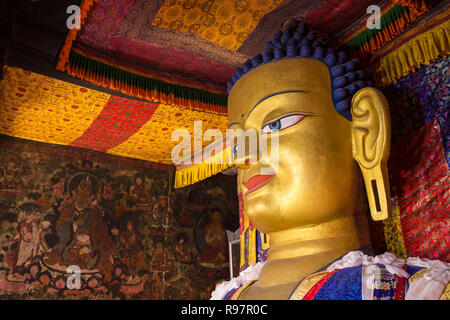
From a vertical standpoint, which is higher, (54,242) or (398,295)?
(54,242)

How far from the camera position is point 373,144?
1.81 m

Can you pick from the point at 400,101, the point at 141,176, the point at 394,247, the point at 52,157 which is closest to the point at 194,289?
the point at 141,176

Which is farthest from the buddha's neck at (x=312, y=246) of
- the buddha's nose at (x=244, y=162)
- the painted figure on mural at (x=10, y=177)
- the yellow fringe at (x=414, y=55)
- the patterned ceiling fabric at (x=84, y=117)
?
the painted figure on mural at (x=10, y=177)

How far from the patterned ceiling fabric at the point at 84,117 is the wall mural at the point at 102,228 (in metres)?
0.34

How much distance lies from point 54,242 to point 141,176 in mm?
1304

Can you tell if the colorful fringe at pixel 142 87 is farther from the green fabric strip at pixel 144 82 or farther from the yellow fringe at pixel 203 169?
the yellow fringe at pixel 203 169

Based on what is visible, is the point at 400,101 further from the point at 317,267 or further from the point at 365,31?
the point at 317,267

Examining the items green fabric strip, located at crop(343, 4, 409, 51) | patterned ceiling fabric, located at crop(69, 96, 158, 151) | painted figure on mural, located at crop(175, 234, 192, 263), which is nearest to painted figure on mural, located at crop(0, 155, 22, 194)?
patterned ceiling fabric, located at crop(69, 96, 158, 151)

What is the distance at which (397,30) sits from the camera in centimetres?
206

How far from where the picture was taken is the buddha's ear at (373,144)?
1.76 metres

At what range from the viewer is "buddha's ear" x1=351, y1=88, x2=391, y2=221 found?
1761 mm

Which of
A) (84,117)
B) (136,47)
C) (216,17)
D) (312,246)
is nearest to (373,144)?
(312,246)

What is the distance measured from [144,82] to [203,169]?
5.04ft

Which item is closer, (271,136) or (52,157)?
(271,136)
